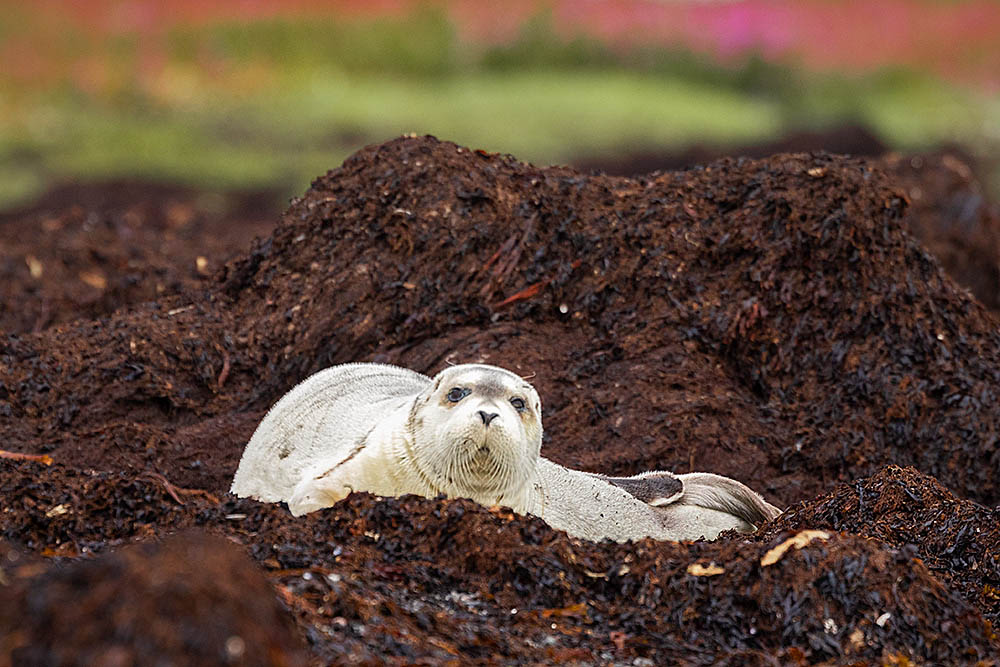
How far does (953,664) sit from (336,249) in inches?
189

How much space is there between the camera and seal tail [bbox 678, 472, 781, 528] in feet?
19.5

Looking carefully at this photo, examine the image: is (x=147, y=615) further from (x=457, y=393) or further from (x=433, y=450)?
(x=457, y=393)

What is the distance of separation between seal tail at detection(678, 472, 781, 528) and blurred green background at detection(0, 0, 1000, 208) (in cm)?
999

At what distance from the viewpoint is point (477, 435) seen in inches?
197

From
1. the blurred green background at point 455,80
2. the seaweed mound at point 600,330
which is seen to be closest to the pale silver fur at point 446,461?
the seaweed mound at point 600,330

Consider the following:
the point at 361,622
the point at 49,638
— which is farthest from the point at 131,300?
the point at 49,638

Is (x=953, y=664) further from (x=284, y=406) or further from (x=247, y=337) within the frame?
(x=247, y=337)

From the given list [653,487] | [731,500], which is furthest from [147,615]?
[731,500]

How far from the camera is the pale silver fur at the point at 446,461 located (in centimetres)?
512

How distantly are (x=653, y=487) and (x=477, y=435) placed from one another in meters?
1.30

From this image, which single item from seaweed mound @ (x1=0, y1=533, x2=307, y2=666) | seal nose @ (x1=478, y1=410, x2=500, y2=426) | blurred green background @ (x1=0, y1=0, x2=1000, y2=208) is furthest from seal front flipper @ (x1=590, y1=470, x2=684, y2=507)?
blurred green background @ (x1=0, y1=0, x2=1000, y2=208)

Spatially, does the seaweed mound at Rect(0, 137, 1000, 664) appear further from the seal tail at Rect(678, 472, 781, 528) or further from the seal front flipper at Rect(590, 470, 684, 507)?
the seal front flipper at Rect(590, 470, 684, 507)

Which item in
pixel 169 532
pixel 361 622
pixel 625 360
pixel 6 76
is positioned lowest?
pixel 6 76

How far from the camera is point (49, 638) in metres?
2.60
